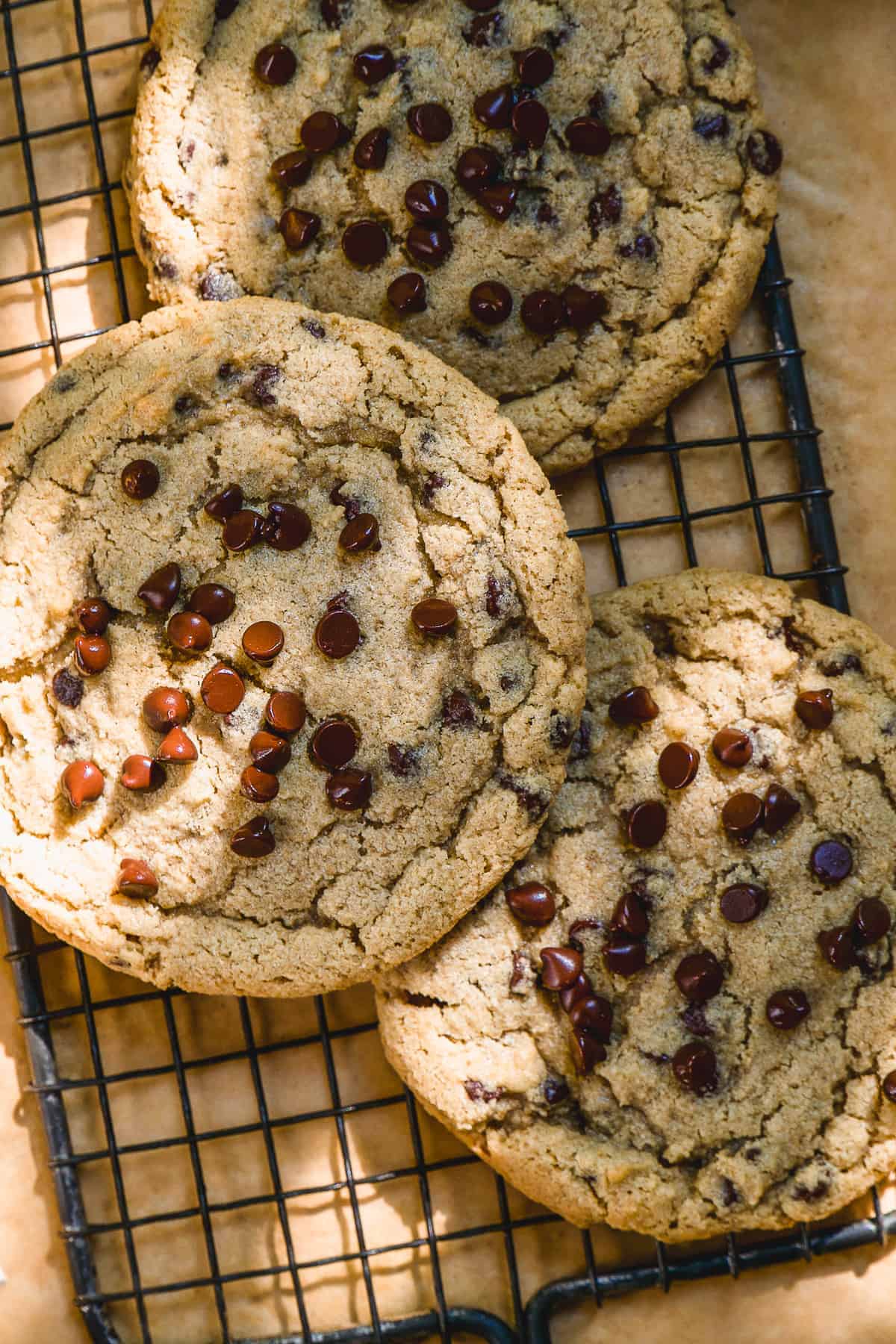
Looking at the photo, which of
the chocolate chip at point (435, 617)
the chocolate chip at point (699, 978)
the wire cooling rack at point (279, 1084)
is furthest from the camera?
the wire cooling rack at point (279, 1084)

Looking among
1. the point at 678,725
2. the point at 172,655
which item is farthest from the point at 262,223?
the point at 678,725

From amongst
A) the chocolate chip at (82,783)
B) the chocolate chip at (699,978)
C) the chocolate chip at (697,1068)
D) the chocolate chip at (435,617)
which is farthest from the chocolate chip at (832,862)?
the chocolate chip at (82,783)

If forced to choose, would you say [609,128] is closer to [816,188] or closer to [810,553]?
[816,188]

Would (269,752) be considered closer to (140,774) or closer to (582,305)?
(140,774)

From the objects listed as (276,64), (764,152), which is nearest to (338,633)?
(276,64)

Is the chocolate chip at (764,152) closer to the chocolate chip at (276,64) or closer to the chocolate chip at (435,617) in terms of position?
the chocolate chip at (276,64)
